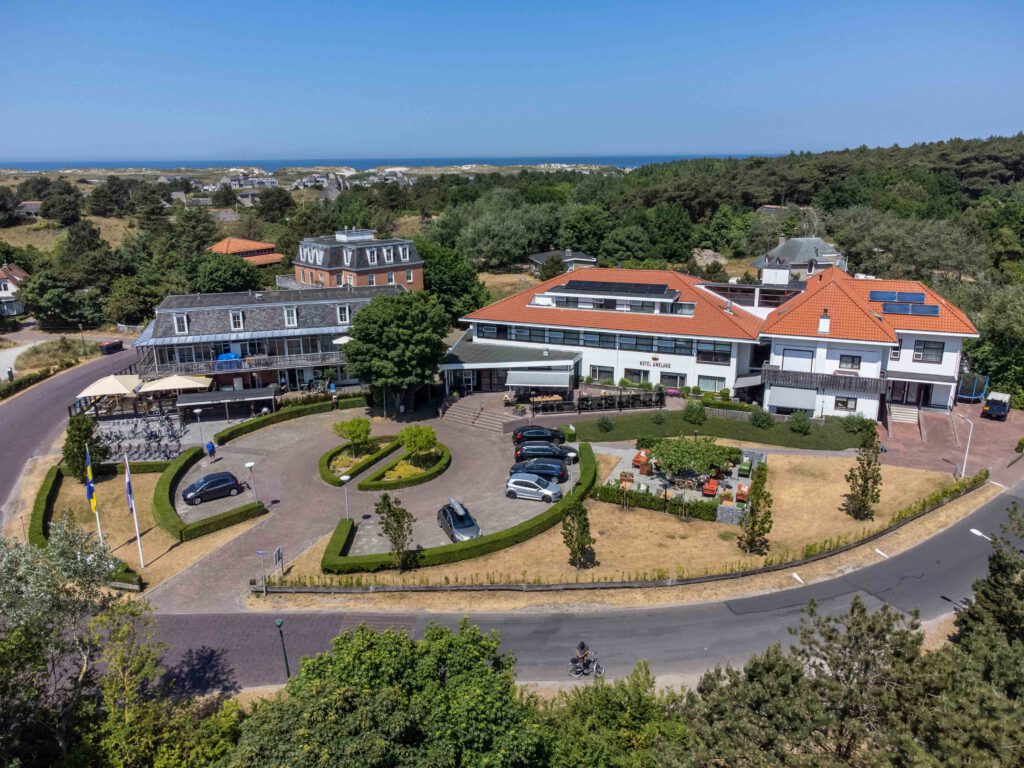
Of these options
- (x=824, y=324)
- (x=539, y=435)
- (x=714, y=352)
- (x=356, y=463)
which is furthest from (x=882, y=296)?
(x=356, y=463)

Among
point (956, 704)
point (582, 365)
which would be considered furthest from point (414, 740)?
point (582, 365)

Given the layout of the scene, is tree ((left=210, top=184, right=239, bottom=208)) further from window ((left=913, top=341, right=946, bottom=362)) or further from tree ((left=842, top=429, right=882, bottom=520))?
tree ((left=842, top=429, right=882, bottom=520))

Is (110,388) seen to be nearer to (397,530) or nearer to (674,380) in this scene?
(397,530)

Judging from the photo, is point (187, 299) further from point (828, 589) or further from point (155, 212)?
point (155, 212)

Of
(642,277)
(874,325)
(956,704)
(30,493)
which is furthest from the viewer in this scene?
(642,277)

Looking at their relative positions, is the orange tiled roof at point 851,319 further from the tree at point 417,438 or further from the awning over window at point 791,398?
the tree at point 417,438

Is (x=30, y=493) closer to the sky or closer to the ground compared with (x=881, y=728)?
closer to the ground

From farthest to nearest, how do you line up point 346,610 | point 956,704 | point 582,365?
point 582,365, point 346,610, point 956,704
